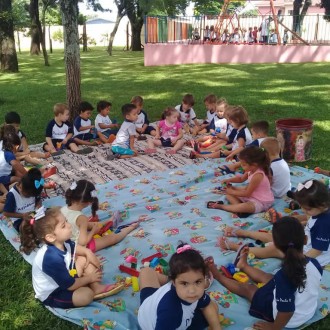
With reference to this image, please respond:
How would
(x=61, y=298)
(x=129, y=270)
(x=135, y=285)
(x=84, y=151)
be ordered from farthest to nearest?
(x=84, y=151)
(x=129, y=270)
(x=135, y=285)
(x=61, y=298)

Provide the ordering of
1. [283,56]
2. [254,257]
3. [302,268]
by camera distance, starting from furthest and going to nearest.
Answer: [283,56] → [254,257] → [302,268]

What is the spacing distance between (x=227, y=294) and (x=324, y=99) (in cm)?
862

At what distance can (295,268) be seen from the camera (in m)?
2.56

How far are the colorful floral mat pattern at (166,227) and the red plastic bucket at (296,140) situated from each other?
1.12ft

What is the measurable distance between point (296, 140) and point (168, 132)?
225cm

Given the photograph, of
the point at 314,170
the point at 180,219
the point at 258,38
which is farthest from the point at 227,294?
the point at 258,38

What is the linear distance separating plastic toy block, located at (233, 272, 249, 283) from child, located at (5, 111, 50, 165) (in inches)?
155

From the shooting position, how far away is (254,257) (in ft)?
12.3

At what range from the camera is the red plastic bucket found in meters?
6.00

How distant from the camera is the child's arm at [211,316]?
8.90 ft

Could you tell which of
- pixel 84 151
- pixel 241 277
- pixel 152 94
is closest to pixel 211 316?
pixel 241 277

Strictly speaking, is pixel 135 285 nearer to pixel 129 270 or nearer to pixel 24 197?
pixel 129 270

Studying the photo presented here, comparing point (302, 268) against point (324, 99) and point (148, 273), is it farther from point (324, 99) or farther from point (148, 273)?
point (324, 99)

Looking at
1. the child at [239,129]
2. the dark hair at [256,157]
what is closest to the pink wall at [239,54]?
the child at [239,129]
